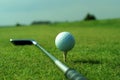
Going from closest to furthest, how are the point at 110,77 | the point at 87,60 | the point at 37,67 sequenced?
the point at 110,77, the point at 37,67, the point at 87,60

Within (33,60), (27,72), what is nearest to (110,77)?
(27,72)

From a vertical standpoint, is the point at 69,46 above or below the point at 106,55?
above

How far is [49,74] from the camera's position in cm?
735

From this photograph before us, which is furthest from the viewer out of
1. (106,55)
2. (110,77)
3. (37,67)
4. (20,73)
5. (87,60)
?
(106,55)

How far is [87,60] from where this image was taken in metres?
9.30

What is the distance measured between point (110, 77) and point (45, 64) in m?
2.27

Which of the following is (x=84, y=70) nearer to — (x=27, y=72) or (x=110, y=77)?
(x=110, y=77)

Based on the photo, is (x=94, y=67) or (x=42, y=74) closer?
(x=42, y=74)

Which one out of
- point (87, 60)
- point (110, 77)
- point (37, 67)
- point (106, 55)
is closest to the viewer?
point (110, 77)

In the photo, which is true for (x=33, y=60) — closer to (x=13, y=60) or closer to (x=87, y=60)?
(x=13, y=60)

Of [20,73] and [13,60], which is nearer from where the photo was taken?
[20,73]

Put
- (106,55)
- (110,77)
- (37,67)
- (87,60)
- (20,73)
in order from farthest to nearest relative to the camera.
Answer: (106,55)
(87,60)
(37,67)
(20,73)
(110,77)

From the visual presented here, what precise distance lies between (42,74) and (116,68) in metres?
1.94

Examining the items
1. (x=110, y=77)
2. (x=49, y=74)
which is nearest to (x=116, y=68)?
(x=110, y=77)
